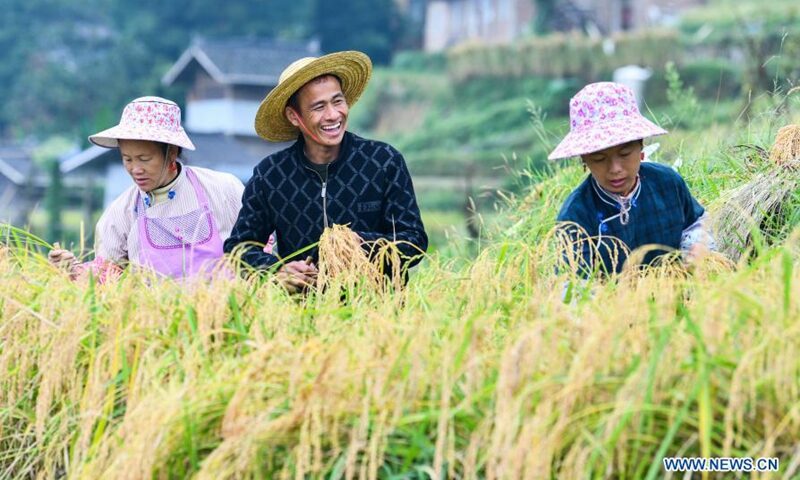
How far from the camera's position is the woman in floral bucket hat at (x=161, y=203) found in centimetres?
390

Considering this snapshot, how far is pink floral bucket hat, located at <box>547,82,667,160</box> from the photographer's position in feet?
10.6

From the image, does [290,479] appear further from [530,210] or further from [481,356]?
[530,210]

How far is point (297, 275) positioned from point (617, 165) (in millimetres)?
851

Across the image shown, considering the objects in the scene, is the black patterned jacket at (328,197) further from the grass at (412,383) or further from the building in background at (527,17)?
the building in background at (527,17)

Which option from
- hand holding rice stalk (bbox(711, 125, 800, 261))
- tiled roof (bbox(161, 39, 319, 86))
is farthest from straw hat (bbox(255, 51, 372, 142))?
tiled roof (bbox(161, 39, 319, 86))

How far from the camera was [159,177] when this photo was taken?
156 inches

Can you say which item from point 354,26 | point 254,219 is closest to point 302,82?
point 254,219

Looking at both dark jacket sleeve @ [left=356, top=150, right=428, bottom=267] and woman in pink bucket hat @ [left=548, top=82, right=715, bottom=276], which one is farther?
dark jacket sleeve @ [left=356, top=150, right=428, bottom=267]

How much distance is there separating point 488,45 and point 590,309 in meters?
32.9

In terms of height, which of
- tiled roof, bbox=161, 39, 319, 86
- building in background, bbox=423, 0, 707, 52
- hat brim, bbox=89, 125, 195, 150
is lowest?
hat brim, bbox=89, 125, 195, 150

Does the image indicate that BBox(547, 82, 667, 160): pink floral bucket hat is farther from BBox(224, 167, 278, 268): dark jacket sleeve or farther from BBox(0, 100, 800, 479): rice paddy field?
BBox(224, 167, 278, 268): dark jacket sleeve

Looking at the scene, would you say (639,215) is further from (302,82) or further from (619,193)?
(302,82)

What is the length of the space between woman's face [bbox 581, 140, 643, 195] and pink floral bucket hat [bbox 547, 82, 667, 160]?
5 centimetres

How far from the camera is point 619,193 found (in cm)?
339
